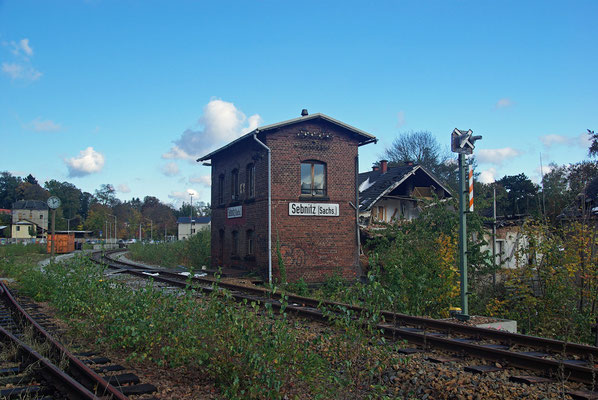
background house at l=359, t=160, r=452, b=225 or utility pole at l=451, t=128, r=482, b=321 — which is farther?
background house at l=359, t=160, r=452, b=225

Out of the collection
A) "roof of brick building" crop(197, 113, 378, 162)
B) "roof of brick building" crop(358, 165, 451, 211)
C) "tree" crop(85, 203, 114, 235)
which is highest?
"roof of brick building" crop(197, 113, 378, 162)

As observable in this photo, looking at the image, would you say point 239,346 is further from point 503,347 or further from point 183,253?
point 183,253

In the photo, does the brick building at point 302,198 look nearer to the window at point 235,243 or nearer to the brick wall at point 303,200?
the brick wall at point 303,200

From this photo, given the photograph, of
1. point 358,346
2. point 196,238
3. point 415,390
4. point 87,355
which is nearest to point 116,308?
point 87,355

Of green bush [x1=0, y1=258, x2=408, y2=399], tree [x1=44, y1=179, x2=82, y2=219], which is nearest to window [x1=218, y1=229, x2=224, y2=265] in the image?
green bush [x1=0, y1=258, x2=408, y2=399]

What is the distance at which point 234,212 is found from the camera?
22438 millimetres

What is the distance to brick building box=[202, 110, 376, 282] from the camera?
62.3ft

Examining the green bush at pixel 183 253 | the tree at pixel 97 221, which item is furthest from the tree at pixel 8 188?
the green bush at pixel 183 253

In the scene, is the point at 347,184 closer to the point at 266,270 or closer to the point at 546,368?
the point at 266,270

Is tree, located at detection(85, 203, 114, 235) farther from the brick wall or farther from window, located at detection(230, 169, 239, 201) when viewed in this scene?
the brick wall

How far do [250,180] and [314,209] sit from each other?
3399 millimetres

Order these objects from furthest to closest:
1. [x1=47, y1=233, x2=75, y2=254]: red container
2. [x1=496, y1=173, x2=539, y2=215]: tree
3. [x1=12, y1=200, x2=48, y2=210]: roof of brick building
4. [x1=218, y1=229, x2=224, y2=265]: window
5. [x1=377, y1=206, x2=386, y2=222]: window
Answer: [x1=12, y1=200, x2=48, y2=210]: roof of brick building < [x1=47, y1=233, x2=75, y2=254]: red container < [x1=496, y1=173, x2=539, y2=215]: tree < [x1=377, y1=206, x2=386, y2=222]: window < [x1=218, y1=229, x2=224, y2=265]: window

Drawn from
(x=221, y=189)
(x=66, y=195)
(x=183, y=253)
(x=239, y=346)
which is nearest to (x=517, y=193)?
(x=183, y=253)

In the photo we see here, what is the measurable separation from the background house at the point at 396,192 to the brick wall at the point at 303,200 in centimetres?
620
